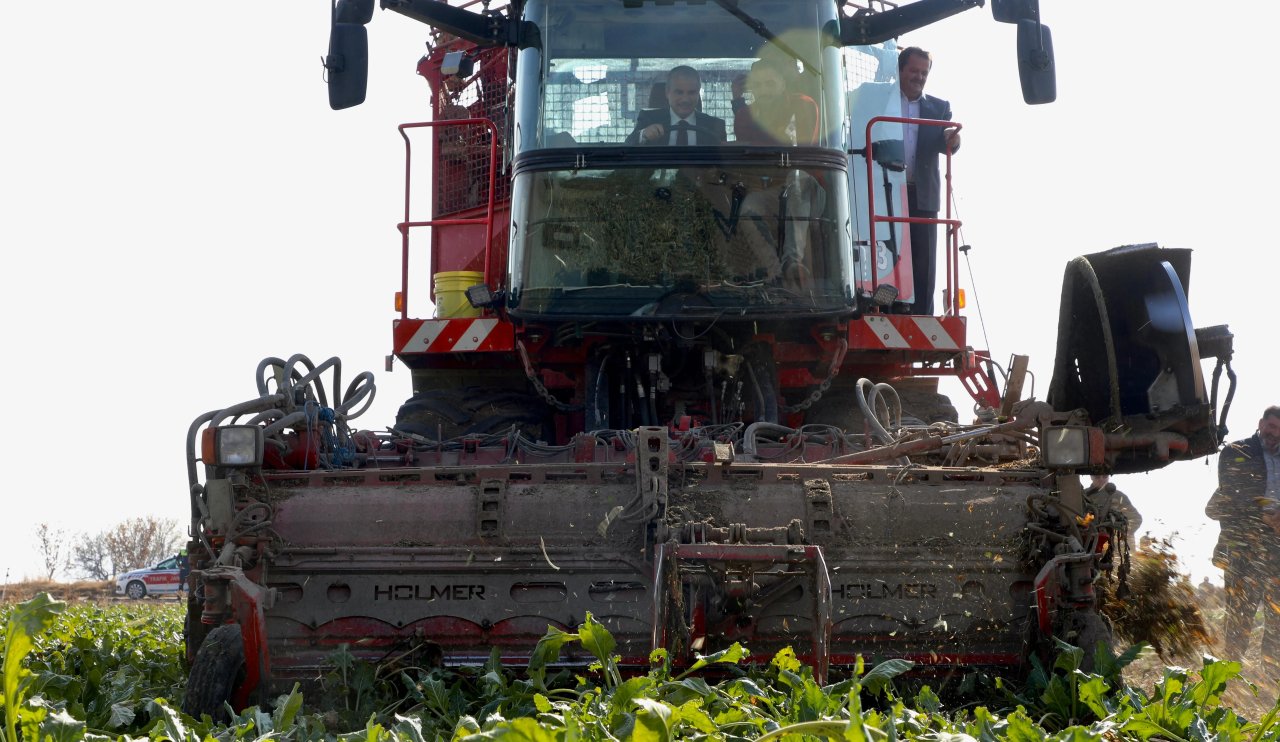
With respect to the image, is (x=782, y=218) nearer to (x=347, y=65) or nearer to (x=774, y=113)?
(x=774, y=113)

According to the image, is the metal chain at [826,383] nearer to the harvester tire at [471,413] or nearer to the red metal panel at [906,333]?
the red metal panel at [906,333]

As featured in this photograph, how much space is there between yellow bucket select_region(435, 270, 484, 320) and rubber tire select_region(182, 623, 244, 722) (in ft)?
11.9

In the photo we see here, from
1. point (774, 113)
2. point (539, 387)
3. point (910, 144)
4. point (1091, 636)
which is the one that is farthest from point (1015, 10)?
point (1091, 636)

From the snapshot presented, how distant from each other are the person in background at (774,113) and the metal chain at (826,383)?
3.61 ft

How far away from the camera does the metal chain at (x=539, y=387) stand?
775 centimetres

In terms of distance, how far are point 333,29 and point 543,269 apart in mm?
1586

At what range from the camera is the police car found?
2875cm

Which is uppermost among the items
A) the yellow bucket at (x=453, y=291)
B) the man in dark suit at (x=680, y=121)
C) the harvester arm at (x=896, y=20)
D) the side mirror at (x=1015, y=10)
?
the harvester arm at (x=896, y=20)

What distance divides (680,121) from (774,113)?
505 mm

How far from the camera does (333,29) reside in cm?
718

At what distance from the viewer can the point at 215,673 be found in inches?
209

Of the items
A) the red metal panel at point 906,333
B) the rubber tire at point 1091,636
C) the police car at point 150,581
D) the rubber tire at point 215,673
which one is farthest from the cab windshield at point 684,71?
the police car at point 150,581

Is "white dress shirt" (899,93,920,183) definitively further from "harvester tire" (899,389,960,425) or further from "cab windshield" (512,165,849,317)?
"cab windshield" (512,165,849,317)

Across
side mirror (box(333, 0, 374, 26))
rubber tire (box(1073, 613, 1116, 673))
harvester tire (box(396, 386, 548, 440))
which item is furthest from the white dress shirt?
rubber tire (box(1073, 613, 1116, 673))
